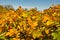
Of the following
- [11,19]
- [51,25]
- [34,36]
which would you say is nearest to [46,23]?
[51,25]

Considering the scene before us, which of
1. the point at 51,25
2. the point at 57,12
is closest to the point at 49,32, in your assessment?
the point at 51,25

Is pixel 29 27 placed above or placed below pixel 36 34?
above

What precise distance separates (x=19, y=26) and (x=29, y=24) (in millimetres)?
190

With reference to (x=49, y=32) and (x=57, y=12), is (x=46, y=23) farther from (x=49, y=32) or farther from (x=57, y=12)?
(x=57, y=12)

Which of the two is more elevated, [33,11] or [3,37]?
[33,11]

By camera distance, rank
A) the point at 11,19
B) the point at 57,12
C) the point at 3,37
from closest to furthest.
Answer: the point at 3,37 → the point at 11,19 → the point at 57,12

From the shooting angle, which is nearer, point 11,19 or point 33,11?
point 11,19

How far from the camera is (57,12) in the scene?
171 inches

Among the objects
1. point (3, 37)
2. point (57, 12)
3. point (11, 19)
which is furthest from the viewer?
point (57, 12)

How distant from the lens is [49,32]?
149 inches

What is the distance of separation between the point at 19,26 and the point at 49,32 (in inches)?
22.4

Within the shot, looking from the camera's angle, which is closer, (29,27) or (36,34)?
(36,34)

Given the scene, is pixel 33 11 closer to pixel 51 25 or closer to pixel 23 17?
pixel 23 17

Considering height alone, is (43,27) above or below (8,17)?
below
